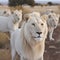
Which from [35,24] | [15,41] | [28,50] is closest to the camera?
[35,24]

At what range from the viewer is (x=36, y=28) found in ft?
15.1

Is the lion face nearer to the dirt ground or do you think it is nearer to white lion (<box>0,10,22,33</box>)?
the dirt ground

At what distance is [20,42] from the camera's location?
5145mm

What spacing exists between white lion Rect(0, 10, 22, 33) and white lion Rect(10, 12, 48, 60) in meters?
4.00

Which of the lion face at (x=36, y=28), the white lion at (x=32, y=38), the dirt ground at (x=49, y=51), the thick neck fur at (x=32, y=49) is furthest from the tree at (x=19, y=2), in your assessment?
the lion face at (x=36, y=28)

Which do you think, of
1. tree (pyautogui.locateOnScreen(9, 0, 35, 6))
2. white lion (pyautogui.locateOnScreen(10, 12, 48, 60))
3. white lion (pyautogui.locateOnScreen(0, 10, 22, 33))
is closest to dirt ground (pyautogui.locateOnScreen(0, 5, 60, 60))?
white lion (pyautogui.locateOnScreen(0, 10, 22, 33))

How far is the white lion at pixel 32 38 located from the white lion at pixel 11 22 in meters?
4.00

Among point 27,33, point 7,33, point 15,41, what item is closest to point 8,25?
point 7,33

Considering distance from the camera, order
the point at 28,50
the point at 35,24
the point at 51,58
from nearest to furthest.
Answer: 1. the point at 35,24
2. the point at 28,50
3. the point at 51,58

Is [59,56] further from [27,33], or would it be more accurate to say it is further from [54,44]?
[27,33]

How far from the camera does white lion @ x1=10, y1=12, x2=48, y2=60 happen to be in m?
4.63

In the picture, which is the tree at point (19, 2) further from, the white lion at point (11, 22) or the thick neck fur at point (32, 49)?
the thick neck fur at point (32, 49)

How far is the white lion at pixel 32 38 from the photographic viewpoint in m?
4.63

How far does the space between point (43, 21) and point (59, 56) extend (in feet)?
9.63
